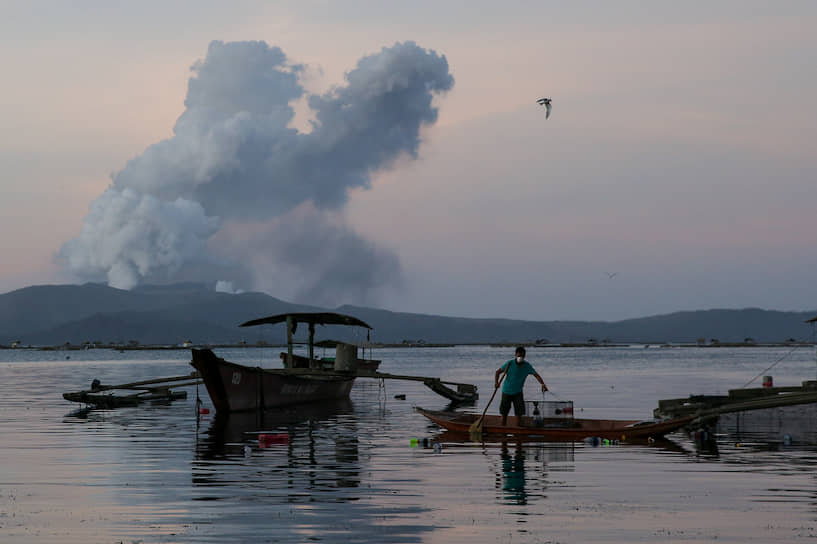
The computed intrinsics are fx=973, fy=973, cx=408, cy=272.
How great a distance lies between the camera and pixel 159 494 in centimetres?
1984

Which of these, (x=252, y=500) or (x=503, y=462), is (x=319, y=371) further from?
(x=252, y=500)

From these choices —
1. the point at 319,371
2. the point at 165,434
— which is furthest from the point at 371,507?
the point at 319,371

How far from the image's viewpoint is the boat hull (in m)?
44.5

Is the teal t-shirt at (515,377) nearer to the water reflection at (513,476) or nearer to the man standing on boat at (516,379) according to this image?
the man standing on boat at (516,379)

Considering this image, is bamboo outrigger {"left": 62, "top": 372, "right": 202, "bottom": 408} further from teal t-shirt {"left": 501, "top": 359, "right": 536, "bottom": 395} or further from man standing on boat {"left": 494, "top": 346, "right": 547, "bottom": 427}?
teal t-shirt {"left": 501, "top": 359, "right": 536, "bottom": 395}

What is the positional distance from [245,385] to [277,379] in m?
2.45

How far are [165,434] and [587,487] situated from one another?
64.1ft

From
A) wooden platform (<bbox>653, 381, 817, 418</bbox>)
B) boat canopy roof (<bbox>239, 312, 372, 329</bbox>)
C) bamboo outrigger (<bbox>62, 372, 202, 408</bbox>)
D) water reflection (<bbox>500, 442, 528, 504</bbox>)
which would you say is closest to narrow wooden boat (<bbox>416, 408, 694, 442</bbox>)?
wooden platform (<bbox>653, 381, 817, 418</bbox>)

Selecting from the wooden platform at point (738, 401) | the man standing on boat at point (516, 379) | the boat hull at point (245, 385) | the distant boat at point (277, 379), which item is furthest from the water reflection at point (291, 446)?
the wooden platform at point (738, 401)

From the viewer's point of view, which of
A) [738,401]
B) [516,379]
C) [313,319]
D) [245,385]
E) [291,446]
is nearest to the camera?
[291,446]

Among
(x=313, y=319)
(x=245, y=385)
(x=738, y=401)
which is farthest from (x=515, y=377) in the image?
(x=313, y=319)

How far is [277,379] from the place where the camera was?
48.0 metres

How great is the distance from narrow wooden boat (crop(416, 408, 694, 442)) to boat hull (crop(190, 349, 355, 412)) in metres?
14.9

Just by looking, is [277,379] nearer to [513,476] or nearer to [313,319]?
[313,319]
